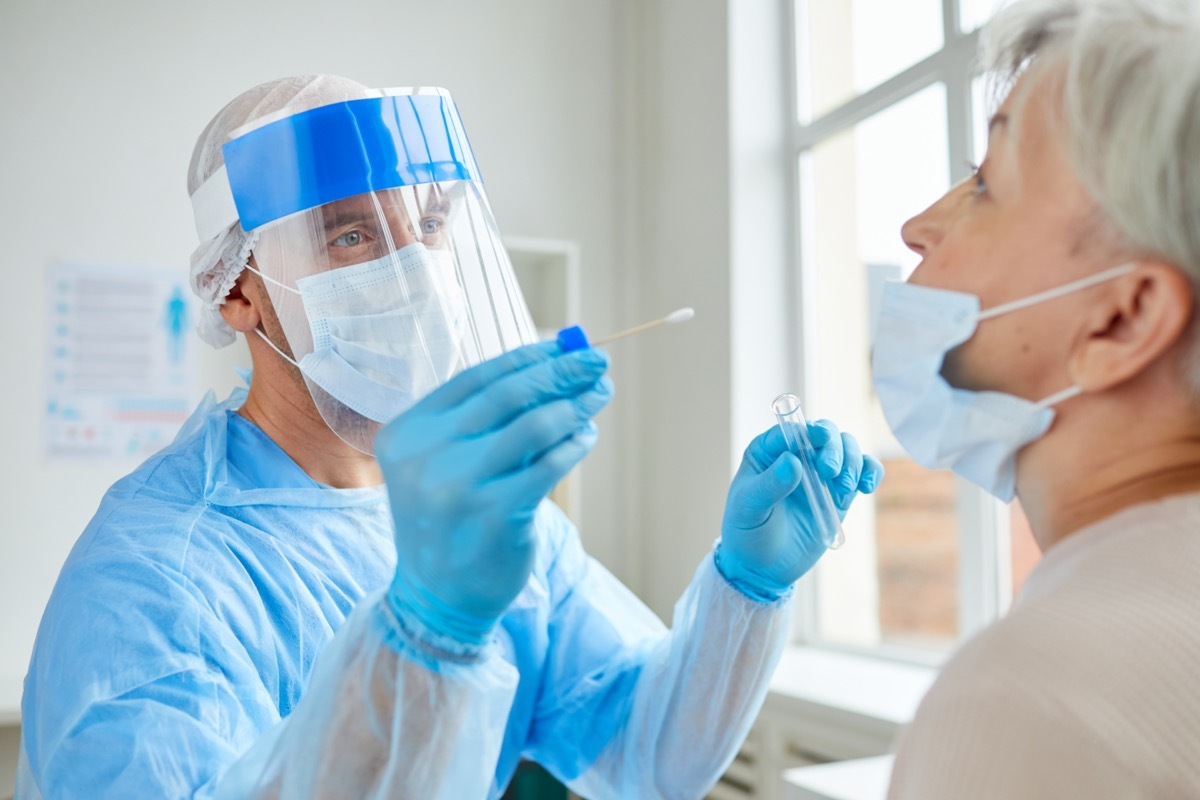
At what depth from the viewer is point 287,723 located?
834 millimetres

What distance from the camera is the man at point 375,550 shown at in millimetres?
810

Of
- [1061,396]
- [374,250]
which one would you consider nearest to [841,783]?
[1061,396]

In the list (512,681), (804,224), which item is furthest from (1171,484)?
(804,224)

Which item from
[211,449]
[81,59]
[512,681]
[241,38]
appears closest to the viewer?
[512,681]

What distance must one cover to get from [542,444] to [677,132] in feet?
8.67

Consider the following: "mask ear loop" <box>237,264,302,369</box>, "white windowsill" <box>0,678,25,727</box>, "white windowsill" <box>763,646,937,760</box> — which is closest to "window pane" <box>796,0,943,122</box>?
"white windowsill" <box>763,646,937,760</box>

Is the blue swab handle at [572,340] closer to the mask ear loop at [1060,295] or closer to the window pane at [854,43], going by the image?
the mask ear loop at [1060,295]

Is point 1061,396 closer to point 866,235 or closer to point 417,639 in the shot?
point 417,639

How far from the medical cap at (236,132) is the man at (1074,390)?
0.69m

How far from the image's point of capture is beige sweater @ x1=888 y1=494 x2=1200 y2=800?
60 cm

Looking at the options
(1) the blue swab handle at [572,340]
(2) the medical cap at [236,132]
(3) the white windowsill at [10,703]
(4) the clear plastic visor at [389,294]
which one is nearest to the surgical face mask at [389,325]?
(4) the clear plastic visor at [389,294]

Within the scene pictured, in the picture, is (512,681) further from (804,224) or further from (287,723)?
(804,224)

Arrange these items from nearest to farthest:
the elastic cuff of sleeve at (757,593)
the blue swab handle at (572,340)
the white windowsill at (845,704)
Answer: the blue swab handle at (572,340)
the elastic cuff of sleeve at (757,593)
the white windowsill at (845,704)

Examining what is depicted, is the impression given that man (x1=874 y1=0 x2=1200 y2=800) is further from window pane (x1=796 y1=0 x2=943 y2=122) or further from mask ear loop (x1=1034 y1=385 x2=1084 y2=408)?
window pane (x1=796 y1=0 x2=943 y2=122)
